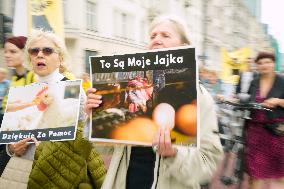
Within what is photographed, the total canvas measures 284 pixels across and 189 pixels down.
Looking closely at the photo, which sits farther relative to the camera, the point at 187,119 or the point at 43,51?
the point at 43,51

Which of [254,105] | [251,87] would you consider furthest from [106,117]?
[251,87]

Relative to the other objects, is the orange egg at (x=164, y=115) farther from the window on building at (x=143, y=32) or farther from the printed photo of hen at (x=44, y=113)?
the window on building at (x=143, y=32)

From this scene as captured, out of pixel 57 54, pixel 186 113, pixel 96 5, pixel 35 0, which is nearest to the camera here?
pixel 186 113

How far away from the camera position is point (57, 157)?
2.58m

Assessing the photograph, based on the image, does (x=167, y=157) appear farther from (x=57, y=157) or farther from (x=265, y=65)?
(x=265, y=65)

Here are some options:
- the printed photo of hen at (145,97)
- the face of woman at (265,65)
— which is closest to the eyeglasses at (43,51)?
the printed photo of hen at (145,97)

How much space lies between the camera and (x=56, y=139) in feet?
8.14

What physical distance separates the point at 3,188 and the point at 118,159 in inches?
31.3

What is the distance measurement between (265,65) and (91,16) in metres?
18.1

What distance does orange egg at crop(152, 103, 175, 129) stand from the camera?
1942 mm

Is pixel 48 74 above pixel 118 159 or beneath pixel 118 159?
above

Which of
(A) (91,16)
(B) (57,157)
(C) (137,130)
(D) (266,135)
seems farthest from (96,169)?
(A) (91,16)

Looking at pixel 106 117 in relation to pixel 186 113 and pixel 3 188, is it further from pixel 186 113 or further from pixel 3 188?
pixel 3 188

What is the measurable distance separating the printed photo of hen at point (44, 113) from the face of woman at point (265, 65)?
11.0 ft
